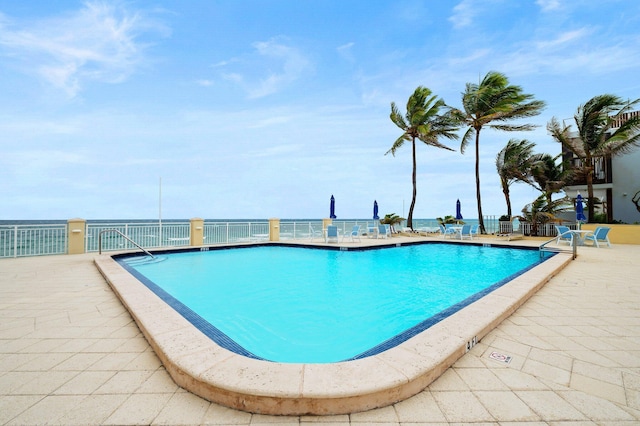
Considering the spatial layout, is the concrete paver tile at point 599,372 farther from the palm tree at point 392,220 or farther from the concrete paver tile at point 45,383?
the palm tree at point 392,220

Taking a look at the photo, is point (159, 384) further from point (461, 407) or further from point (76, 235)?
point (76, 235)

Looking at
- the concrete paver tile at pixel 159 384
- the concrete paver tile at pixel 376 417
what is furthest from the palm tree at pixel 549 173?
the concrete paver tile at pixel 159 384

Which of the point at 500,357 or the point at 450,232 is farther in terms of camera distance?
the point at 450,232

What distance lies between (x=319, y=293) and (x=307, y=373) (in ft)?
11.3

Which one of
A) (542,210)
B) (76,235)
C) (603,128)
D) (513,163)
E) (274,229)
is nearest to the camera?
(76,235)

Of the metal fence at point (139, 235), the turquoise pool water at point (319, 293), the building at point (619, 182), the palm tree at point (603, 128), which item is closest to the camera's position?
the turquoise pool water at point (319, 293)

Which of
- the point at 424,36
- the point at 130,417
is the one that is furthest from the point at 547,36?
the point at 130,417

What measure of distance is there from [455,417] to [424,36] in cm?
1242

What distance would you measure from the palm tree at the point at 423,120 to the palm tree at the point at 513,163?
3.62 m

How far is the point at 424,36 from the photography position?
10930mm

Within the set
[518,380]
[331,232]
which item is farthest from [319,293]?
[331,232]

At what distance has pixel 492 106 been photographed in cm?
1504

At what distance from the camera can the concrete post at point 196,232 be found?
1045 cm

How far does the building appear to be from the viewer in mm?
15469
